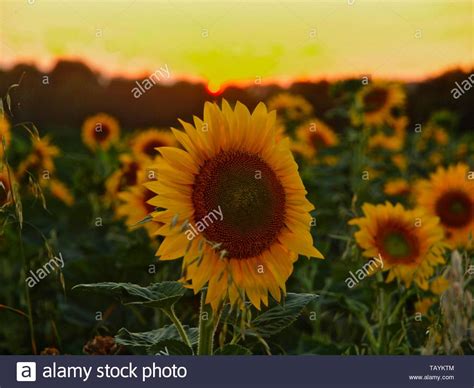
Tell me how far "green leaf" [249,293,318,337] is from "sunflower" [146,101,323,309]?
36 mm

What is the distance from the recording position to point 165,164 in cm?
176

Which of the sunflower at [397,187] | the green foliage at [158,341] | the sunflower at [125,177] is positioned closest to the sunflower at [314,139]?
the sunflower at [397,187]

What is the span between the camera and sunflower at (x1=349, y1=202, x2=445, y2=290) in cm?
263

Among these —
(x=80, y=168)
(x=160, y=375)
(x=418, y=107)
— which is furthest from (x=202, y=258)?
(x=418, y=107)

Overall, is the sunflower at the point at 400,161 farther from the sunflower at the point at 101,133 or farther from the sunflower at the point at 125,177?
the sunflower at the point at 125,177

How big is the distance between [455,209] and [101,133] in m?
2.67

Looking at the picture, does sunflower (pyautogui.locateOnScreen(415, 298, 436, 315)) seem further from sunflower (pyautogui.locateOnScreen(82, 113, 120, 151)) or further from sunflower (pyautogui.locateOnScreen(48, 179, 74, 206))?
sunflower (pyautogui.locateOnScreen(82, 113, 120, 151))

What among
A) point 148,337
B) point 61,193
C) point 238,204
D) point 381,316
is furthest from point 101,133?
point 238,204

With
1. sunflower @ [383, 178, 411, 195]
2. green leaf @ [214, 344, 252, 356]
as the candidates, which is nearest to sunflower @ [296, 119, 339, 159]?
sunflower @ [383, 178, 411, 195]

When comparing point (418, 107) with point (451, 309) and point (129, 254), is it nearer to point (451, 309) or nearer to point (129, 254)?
point (129, 254)

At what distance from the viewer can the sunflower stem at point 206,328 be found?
1720mm

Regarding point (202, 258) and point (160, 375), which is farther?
point (160, 375)

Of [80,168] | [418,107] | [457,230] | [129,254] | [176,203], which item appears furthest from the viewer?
[418,107]

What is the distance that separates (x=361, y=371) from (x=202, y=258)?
662 mm
